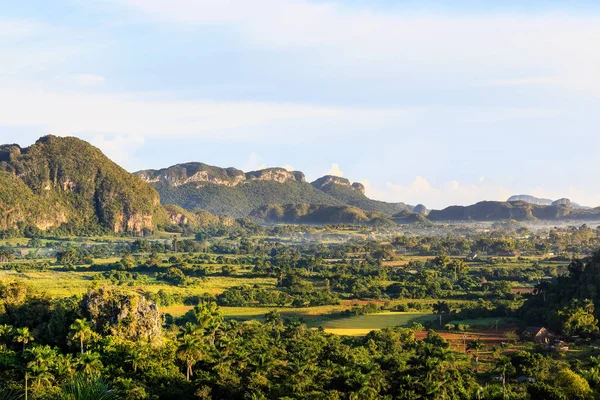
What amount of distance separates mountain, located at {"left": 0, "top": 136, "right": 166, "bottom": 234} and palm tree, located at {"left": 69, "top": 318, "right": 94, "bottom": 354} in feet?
446

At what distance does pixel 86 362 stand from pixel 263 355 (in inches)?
372

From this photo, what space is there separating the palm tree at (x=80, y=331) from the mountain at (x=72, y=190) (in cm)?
13607

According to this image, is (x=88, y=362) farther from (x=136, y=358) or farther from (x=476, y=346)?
(x=476, y=346)

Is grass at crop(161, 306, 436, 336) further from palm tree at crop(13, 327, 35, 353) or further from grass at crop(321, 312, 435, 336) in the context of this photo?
palm tree at crop(13, 327, 35, 353)

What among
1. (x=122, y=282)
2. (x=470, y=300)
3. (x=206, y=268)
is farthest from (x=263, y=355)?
(x=206, y=268)

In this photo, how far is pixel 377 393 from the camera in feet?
99.7

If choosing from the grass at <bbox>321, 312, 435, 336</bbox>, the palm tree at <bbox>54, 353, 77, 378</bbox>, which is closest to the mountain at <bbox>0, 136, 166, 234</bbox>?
the grass at <bbox>321, 312, 435, 336</bbox>

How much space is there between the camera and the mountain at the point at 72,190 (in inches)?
6644

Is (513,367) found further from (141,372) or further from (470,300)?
(470,300)

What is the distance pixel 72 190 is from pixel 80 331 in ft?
518

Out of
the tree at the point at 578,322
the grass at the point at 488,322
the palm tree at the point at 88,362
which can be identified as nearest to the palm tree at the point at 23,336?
the palm tree at the point at 88,362

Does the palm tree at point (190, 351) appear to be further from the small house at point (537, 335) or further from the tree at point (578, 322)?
the tree at point (578, 322)

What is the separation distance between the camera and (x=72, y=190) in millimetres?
184250

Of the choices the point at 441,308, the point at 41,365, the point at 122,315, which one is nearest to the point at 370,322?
the point at 441,308
